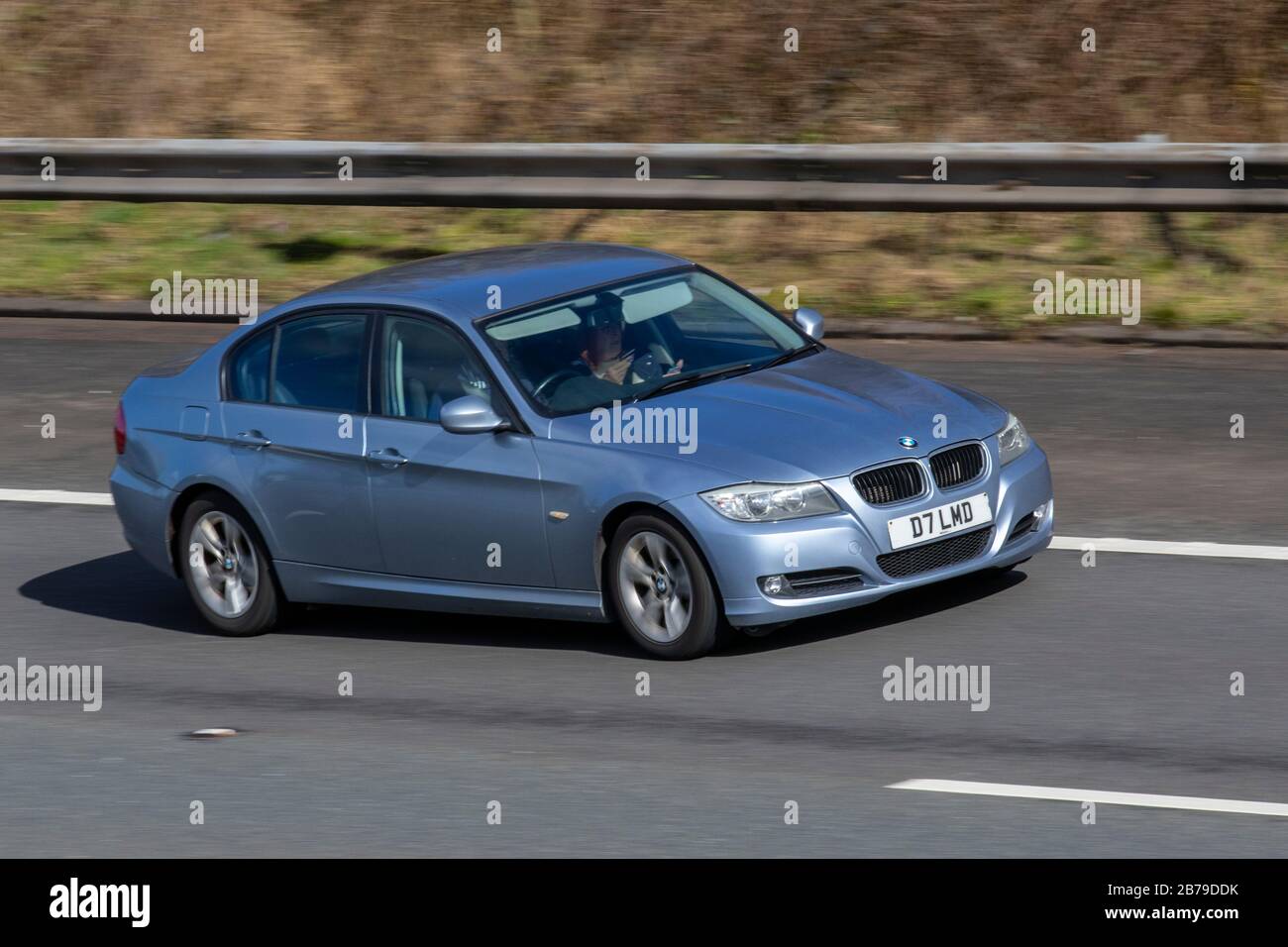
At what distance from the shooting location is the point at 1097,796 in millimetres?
6281

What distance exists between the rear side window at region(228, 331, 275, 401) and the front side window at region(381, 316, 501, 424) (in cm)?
74

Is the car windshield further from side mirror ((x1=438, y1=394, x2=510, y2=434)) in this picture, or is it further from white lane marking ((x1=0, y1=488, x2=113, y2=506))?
white lane marking ((x1=0, y1=488, x2=113, y2=506))

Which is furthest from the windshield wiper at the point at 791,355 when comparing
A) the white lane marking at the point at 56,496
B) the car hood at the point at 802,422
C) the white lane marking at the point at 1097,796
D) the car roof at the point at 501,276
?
the white lane marking at the point at 56,496

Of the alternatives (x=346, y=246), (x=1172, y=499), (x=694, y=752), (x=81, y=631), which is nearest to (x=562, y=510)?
(x=694, y=752)

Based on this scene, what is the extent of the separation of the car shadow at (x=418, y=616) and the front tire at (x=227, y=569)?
14 centimetres

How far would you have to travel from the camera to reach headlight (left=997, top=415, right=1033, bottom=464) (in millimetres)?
8414

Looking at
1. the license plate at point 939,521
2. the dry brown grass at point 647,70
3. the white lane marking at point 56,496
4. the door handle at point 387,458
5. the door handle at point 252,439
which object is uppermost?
the dry brown grass at point 647,70

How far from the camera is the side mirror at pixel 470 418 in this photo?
27.0 feet

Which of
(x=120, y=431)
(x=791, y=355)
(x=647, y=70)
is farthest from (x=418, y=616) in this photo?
(x=647, y=70)

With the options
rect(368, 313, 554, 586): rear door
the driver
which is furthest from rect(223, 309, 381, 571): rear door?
the driver

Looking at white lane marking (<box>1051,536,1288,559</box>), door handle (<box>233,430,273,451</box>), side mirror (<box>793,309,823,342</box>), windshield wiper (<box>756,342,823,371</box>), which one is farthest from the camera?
side mirror (<box>793,309,823,342</box>)

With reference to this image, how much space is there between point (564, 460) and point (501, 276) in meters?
1.23

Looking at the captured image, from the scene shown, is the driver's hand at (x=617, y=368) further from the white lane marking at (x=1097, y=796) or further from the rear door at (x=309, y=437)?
the white lane marking at (x=1097, y=796)

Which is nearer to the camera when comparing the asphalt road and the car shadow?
the asphalt road
